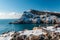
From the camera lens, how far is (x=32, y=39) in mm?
28641

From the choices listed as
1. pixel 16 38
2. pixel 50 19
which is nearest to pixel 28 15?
pixel 50 19

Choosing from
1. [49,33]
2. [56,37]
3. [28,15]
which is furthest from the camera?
[28,15]

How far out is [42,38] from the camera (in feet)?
93.0

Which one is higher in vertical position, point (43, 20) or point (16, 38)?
point (16, 38)

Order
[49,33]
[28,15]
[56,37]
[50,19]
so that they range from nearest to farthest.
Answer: [56,37] → [49,33] → [50,19] → [28,15]

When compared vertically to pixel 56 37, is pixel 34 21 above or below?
below

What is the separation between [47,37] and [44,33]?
1961 millimetres

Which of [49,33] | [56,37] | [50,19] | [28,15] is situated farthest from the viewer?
[28,15]

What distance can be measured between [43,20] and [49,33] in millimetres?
87570

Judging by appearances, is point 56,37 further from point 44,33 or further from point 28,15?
point 28,15

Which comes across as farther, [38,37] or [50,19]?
[50,19]

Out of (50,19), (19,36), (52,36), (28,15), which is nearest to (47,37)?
(52,36)

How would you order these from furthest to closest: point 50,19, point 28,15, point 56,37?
point 28,15 < point 50,19 < point 56,37

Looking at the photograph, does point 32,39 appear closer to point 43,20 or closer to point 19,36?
point 19,36
